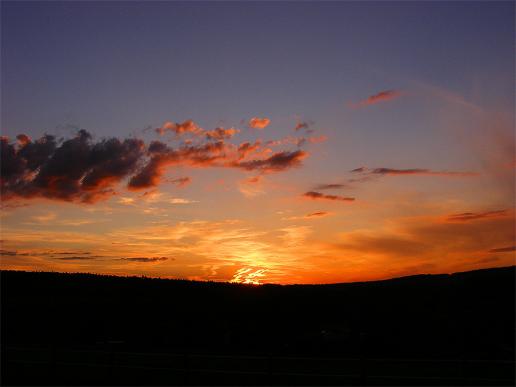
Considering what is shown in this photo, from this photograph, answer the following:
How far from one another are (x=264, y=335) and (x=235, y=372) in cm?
1708

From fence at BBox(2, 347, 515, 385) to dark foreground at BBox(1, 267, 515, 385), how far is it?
0.23ft

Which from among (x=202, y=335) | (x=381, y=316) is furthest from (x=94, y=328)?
(x=381, y=316)

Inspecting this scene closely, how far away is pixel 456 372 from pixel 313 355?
924cm

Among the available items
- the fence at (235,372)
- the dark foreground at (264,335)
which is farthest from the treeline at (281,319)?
the fence at (235,372)

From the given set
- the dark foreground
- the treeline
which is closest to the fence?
the dark foreground

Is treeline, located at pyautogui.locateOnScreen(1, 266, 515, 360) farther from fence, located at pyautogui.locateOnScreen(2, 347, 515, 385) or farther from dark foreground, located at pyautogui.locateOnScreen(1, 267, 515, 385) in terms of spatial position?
fence, located at pyautogui.locateOnScreen(2, 347, 515, 385)

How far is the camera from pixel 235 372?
2120 cm

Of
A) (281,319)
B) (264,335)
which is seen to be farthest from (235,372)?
(281,319)

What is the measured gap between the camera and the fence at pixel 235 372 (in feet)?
65.9

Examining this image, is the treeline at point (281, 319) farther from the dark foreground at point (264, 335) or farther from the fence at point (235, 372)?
the fence at point (235, 372)

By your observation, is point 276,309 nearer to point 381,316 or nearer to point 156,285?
point 381,316

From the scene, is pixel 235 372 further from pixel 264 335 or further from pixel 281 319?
pixel 281 319

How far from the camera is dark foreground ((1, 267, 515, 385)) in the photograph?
2180 centimetres

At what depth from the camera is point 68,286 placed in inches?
2505
